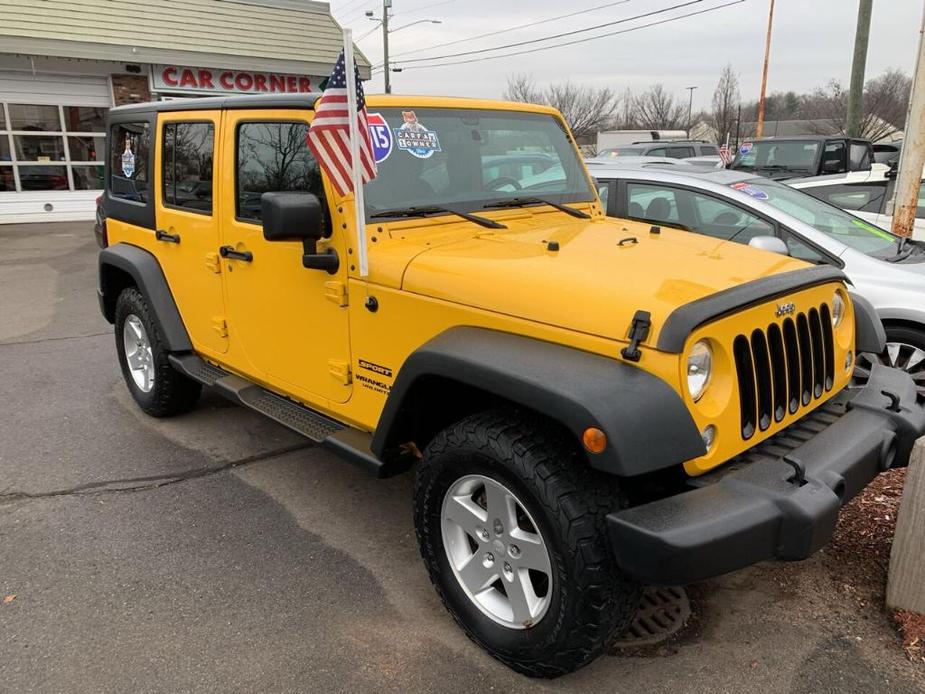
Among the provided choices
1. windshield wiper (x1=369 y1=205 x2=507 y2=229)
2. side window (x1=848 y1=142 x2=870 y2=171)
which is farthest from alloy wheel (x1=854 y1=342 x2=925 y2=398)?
side window (x1=848 y1=142 x2=870 y2=171)

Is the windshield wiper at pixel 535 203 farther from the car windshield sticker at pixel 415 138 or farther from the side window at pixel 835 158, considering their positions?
the side window at pixel 835 158

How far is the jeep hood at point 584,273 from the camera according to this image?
2383 mm

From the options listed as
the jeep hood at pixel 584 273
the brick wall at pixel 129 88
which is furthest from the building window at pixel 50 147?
the jeep hood at pixel 584 273

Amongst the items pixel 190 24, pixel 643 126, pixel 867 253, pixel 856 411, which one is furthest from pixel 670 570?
pixel 643 126

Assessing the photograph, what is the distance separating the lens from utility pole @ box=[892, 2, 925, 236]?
6227 mm

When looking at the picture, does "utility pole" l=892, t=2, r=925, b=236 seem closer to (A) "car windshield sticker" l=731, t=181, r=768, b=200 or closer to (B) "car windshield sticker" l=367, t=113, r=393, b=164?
(A) "car windshield sticker" l=731, t=181, r=768, b=200

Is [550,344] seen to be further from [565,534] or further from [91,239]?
[91,239]

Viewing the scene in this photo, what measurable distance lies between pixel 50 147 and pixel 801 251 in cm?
1596

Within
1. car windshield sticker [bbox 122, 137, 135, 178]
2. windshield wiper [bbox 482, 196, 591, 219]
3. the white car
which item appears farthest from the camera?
the white car

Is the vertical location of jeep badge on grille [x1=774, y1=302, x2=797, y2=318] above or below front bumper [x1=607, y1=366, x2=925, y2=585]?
above

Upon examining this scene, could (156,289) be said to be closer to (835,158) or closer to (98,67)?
(835,158)

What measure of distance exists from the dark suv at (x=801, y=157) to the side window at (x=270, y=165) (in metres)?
10.2

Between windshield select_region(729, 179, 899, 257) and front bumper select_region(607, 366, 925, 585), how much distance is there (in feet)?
10.6

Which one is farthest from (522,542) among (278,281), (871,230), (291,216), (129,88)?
(129,88)
